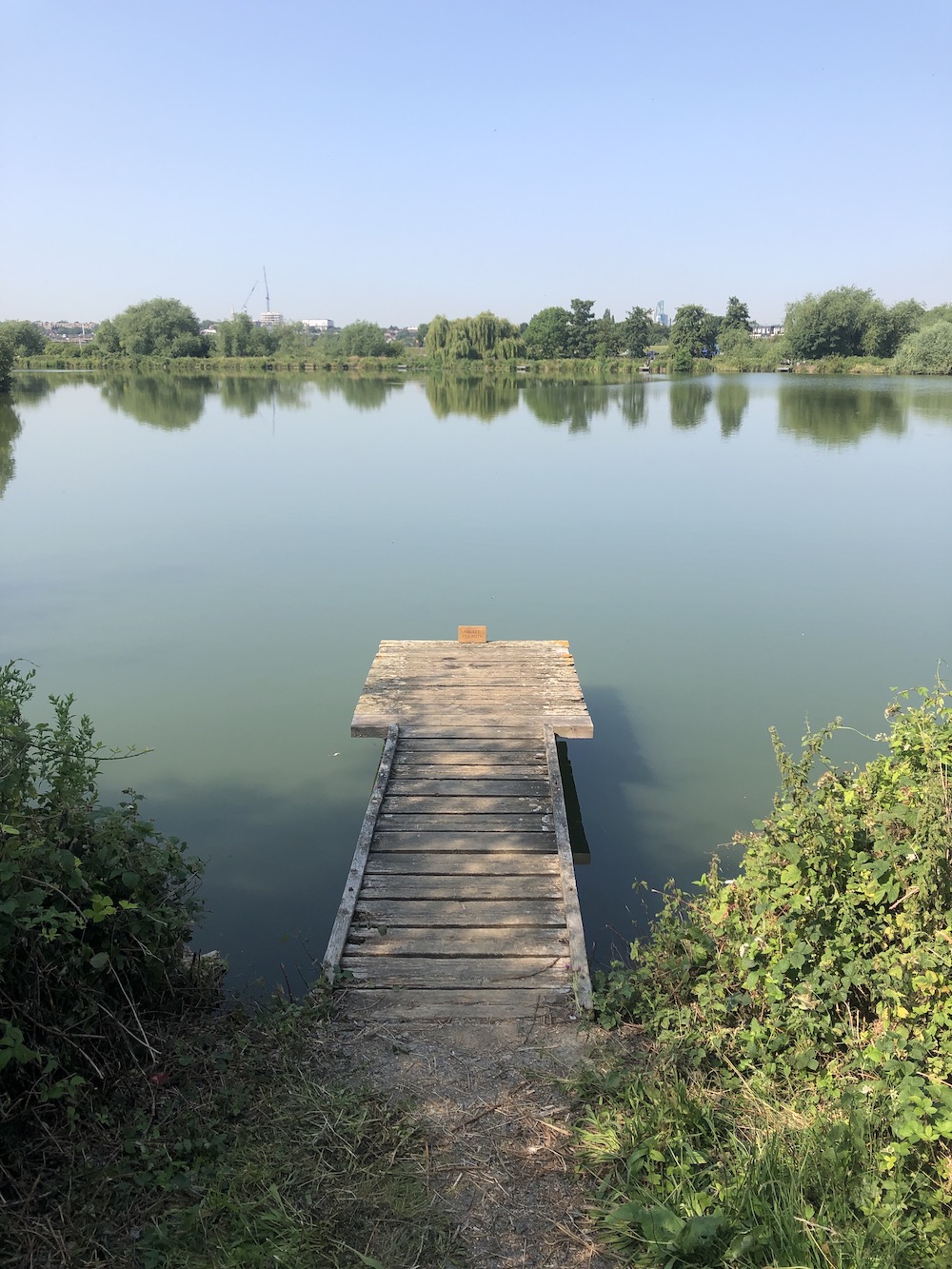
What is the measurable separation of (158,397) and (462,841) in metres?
37.7

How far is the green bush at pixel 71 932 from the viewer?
241 cm

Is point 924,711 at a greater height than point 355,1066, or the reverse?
point 924,711

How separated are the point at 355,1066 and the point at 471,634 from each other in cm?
488

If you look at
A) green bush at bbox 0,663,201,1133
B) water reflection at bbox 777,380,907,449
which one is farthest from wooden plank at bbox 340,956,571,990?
water reflection at bbox 777,380,907,449

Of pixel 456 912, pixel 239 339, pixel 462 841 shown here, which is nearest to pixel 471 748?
pixel 462 841

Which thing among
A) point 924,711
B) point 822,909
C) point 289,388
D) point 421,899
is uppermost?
point 289,388

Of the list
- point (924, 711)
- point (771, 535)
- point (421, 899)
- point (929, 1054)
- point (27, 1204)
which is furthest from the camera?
point (771, 535)

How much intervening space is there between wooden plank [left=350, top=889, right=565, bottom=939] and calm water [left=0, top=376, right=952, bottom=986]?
46cm

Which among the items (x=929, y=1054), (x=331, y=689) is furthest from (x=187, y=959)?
(x=331, y=689)

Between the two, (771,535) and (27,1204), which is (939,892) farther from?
(771,535)

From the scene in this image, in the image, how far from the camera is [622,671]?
817 centimetres

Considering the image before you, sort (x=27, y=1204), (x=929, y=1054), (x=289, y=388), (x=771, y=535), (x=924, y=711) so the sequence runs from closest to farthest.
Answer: (x=27, y=1204) → (x=929, y=1054) → (x=924, y=711) → (x=771, y=535) → (x=289, y=388)

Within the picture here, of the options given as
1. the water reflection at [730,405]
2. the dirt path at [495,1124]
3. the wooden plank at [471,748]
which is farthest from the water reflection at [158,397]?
the dirt path at [495,1124]

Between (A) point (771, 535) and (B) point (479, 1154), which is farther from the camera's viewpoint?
(A) point (771, 535)
